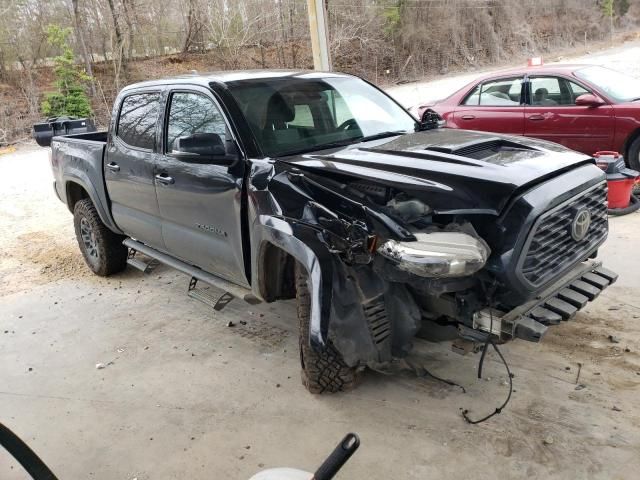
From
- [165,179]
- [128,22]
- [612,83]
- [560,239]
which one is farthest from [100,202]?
[128,22]

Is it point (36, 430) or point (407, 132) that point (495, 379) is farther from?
point (36, 430)

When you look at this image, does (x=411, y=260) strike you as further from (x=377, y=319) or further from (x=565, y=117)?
(x=565, y=117)

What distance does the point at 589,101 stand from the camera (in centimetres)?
670

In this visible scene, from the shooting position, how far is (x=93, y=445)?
303 cm

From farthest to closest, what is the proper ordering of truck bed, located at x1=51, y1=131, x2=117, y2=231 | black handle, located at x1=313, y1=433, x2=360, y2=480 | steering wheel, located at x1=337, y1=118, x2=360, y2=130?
1. truck bed, located at x1=51, y1=131, x2=117, y2=231
2. steering wheel, located at x1=337, y1=118, x2=360, y2=130
3. black handle, located at x1=313, y1=433, x2=360, y2=480

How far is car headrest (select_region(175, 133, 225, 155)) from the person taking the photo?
3359mm

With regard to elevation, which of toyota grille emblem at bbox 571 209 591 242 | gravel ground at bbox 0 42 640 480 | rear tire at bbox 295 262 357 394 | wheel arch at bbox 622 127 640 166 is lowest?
gravel ground at bbox 0 42 640 480

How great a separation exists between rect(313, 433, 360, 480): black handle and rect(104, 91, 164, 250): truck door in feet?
11.6

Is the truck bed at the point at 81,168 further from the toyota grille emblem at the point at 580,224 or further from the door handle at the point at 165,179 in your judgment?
the toyota grille emblem at the point at 580,224

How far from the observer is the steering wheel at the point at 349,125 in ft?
12.8

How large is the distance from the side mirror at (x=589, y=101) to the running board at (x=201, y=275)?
17.0ft

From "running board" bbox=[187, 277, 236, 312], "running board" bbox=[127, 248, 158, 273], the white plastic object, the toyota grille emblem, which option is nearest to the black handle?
the white plastic object

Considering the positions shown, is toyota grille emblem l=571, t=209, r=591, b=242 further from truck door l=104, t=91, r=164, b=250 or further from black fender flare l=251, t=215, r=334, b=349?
truck door l=104, t=91, r=164, b=250

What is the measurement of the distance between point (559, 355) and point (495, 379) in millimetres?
498
